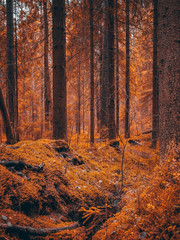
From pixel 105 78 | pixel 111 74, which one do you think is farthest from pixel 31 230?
pixel 105 78

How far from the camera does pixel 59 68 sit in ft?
19.0

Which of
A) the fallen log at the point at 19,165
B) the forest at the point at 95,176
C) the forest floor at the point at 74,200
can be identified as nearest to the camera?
the forest floor at the point at 74,200

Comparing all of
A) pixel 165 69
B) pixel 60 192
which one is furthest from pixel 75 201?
pixel 165 69

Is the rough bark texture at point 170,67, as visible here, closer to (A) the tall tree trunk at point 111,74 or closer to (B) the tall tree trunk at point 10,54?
(A) the tall tree trunk at point 111,74

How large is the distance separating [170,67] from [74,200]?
4200mm

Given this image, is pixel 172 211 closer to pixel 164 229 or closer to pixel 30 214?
pixel 164 229

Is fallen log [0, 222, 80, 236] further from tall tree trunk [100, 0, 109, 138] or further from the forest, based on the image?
tall tree trunk [100, 0, 109, 138]

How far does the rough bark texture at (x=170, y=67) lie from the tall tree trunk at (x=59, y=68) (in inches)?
132

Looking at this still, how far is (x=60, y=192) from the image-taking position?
313 centimetres

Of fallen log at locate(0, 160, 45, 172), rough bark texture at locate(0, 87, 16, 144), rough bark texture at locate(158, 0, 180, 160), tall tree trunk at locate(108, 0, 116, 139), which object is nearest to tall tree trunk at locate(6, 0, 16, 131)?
rough bark texture at locate(0, 87, 16, 144)

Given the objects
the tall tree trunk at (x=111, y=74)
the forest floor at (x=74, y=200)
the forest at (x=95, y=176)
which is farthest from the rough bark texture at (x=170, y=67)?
the tall tree trunk at (x=111, y=74)

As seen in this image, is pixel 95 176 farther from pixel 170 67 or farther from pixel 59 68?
pixel 59 68

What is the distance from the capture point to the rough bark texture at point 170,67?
420 centimetres

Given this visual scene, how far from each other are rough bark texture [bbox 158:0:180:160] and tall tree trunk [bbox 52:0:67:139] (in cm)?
335
